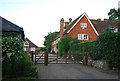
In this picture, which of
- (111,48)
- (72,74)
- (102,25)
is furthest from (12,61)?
(102,25)

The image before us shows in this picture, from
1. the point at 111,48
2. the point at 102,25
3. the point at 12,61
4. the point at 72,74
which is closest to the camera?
the point at 12,61

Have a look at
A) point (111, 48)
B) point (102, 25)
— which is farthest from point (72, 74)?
point (102, 25)

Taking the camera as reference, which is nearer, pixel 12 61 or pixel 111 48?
pixel 12 61

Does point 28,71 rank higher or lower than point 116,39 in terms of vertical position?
lower

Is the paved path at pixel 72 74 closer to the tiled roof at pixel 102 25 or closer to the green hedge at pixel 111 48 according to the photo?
the green hedge at pixel 111 48

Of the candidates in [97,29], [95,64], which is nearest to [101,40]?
[95,64]

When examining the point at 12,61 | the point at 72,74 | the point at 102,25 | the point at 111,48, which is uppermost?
the point at 102,25

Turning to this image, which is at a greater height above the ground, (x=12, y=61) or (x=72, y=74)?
(x=12, y=61)

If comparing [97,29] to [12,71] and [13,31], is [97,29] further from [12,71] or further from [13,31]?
[12,71]

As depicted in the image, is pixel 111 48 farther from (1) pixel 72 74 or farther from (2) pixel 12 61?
(2) pixel 12 61

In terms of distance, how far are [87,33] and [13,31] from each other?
24.8 metres

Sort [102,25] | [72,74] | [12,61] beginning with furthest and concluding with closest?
[102,25] → [72,74] → [12,61]

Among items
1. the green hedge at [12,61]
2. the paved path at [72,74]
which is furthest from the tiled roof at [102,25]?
the green hedge at [12,61]

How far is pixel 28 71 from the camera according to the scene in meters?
8.46
